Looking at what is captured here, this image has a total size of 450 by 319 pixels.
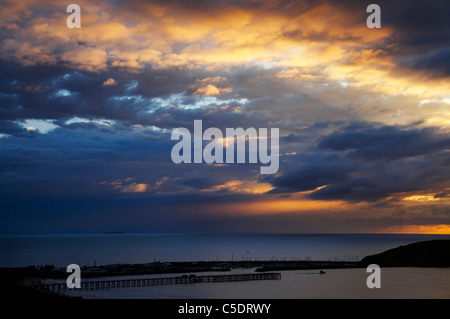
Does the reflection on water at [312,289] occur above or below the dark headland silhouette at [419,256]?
below

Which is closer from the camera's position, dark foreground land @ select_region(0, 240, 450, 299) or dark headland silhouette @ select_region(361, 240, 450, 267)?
dark foreground land @ select_region(0, 240, 450, 299)

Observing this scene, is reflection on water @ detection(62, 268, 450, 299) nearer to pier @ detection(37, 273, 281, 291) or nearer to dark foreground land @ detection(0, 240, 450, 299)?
pier @ detection(37, 273, 281, 291)

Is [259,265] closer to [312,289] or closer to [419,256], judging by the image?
[419,256]

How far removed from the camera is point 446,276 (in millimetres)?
84688

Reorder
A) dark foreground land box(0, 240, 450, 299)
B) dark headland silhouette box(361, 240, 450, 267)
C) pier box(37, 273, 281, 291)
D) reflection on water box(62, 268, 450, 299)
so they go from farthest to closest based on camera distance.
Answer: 1. dark headland silhouette box(361, 240, 450, 267)
2. dark foreground land box(0, 240, 450, 299)
3. pier box(37, 273, 281, 291)
4. reflection on water box(62, 268, 450, 299)

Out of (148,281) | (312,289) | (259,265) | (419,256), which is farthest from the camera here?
(259,265)

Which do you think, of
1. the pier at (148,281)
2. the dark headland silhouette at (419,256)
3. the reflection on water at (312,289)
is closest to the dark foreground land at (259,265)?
the dark headland silhouette at (419,256)

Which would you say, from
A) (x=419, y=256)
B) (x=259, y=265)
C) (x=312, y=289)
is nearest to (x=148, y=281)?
(x=312, y=289)

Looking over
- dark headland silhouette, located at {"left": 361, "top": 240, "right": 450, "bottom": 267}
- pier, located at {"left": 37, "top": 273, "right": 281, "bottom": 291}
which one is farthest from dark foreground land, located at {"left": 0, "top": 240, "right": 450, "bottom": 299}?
pier, located at {"left": 37, "top": 273, "right": 281, "bottom": 291}

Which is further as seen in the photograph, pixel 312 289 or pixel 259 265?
pixel 259 265

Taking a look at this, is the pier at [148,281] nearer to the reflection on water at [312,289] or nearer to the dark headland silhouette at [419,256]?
the reflection on water at [312,289]

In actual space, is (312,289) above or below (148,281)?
below
